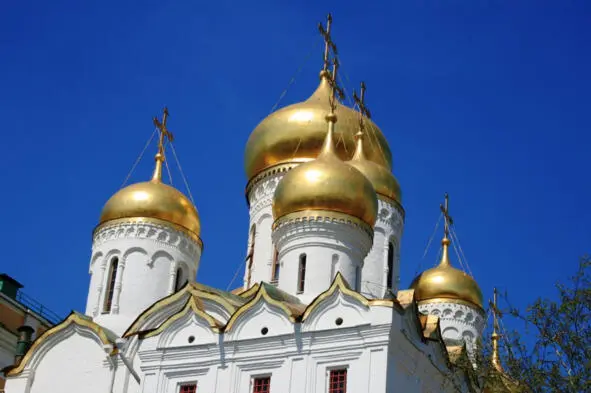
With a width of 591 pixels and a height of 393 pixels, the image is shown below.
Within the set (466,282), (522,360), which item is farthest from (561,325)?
(466,282)

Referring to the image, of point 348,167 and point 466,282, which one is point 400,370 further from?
point 466,282

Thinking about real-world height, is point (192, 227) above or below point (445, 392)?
above

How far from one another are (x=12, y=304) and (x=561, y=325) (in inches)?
658

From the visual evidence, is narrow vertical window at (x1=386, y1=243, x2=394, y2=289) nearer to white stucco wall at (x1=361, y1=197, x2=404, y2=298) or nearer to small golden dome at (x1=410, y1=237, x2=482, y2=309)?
white stucco wall at (x1=361, y1=197, x2=404, y2=298)

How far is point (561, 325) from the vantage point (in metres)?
15.0

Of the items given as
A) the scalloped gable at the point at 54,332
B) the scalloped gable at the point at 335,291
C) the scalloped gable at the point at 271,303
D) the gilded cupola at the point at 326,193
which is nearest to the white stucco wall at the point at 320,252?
the gilded cupola at the point at 326,193

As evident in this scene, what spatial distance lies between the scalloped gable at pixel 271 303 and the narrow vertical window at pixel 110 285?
448 centimetres

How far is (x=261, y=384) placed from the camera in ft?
65.0

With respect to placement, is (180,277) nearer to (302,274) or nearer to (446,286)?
(302,274)

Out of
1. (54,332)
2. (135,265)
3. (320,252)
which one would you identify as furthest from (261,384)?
(135,265)

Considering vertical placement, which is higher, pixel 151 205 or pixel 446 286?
pixel 446 286

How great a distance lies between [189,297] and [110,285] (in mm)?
3403

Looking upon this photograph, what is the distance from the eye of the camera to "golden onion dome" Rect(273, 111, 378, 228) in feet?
72.0

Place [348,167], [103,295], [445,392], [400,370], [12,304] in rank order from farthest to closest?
[12,304] → [103,295] → [348,167] → [445,392] → [400,370]
